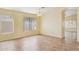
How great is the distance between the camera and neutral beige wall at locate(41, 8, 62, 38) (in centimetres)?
231

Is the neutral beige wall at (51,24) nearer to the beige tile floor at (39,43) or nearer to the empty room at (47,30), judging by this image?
the empty room at (47,30)

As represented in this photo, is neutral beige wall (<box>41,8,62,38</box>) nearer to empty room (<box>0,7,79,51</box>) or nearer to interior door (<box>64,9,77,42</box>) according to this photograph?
empty room (<box>0,7,79,51</box>)

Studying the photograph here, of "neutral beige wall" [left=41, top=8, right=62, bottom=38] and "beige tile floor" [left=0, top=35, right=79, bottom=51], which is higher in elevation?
"neutral beige wall" [left=41, top=8, right=62, bottom=38]

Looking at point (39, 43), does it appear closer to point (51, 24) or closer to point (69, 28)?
point (51, 24)

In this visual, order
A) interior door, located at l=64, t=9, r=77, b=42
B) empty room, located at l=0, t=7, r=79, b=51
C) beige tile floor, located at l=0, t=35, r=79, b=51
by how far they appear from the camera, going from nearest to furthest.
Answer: beige tile floor, located at l=0, t=35, r=79, b=51 < empty room, located at l=0, t=7, r=79, b=51 < interior door, located at l=64, t=9, r=77, b=42

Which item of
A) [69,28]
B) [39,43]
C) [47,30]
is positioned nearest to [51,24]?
[47,30]

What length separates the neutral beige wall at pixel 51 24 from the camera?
7.58ft

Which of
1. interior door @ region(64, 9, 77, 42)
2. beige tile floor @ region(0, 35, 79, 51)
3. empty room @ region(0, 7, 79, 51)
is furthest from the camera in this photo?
interior door @ region(64, 9, 77, 42)

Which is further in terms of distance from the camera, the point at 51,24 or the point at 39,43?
the point at 51,24

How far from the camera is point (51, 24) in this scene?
8.02 feet

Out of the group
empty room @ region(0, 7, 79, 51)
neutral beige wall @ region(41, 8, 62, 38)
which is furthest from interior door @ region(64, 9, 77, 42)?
neutral beige wall @ region(41, 8, 62, 38)
